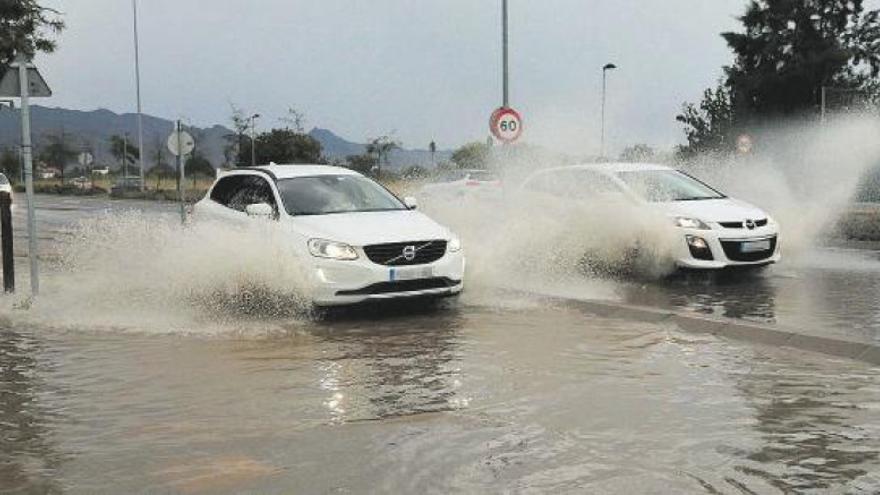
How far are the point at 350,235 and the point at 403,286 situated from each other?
74 centimetres

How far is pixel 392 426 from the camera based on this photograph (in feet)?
18.3

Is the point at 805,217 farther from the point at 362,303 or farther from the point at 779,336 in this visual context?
the point at 362,303

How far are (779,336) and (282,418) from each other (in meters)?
4.48

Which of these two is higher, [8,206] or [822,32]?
[822,32]

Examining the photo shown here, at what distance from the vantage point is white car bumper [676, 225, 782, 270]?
1192 cm

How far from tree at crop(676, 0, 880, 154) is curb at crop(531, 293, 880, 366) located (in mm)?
40743

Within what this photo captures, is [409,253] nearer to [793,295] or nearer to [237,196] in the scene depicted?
[237,196]

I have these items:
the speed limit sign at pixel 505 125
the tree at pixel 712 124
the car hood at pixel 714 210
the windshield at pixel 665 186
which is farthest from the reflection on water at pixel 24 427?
the tree at pixel 712 124

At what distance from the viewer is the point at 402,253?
954cm

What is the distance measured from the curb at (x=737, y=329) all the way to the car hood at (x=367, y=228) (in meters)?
1.76

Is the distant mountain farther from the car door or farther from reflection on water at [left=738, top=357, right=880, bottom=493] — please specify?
reflection on water at [left=738, top=357, right=880, bottom=493]

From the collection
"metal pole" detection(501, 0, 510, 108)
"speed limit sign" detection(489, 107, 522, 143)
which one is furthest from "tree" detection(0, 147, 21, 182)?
"speed limit sign" detection(489, 107, 522, 143)

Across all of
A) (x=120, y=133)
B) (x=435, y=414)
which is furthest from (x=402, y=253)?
(x=120, y=133)

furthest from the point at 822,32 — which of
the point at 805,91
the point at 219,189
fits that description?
the point at 219,189
